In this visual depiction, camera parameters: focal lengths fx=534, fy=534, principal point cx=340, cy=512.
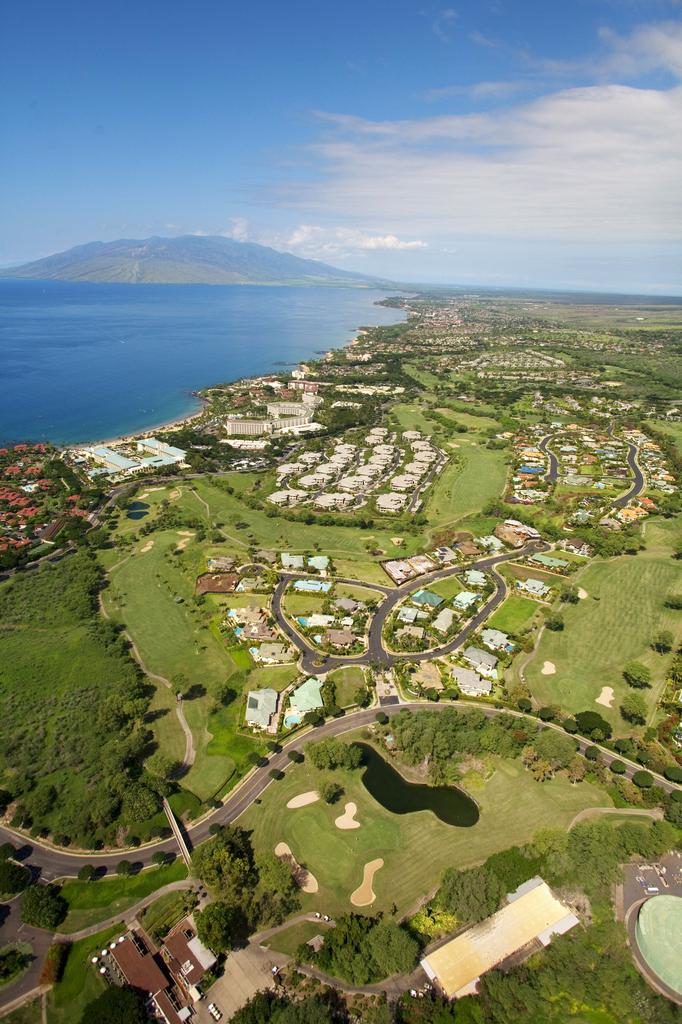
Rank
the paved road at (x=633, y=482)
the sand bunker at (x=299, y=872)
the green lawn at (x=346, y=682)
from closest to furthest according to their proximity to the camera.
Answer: the sand bunker at (x=299, y=872) < the green lawn at (x=346, y=682) < the paved road at (x=633, y=482)

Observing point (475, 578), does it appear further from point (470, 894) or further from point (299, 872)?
point (299, 872)

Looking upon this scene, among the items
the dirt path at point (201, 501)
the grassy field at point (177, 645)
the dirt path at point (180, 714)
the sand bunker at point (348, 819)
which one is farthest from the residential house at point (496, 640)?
the dirt path at point (201, 501)

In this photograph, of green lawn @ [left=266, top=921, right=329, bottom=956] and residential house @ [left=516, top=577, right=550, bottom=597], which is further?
residential house @ [left=516, top=577, right=550, bottom=597]

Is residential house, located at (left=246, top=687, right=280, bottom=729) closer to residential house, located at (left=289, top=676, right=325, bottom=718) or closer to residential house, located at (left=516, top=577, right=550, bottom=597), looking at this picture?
residential house, located at (left=289, top=676, right=325, bottom=718)

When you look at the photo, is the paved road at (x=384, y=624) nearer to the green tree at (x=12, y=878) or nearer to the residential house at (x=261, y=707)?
the residential house at (x=261, y=707)

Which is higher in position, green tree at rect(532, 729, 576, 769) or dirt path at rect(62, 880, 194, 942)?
green tree at rect(532, 729, 576, 769)

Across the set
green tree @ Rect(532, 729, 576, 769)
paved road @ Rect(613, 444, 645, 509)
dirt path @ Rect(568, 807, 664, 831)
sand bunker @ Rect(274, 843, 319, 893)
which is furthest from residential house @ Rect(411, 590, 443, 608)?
paved road @ Rect(613, 444, 645, 509)

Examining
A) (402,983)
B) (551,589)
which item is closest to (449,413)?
(551,589)
